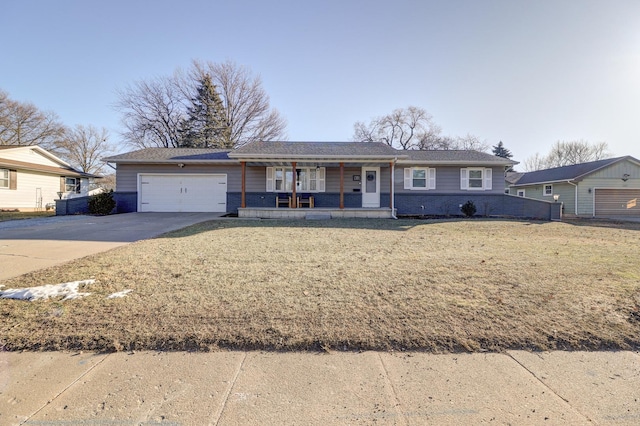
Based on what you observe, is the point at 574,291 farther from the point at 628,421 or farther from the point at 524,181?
the point at 524,181

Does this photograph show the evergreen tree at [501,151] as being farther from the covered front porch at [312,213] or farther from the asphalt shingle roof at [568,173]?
the covered front porch at [312,213]

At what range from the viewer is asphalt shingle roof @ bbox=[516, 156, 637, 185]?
20109 millimetres

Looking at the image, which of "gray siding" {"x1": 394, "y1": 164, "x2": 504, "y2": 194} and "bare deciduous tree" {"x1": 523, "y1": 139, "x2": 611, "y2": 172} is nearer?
"gray siding" {"x1": 394, "y1": 164, "x2": 504, "y2": 194}

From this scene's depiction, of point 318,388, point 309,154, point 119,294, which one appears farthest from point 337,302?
Result: point 309,154

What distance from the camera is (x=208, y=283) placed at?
4.08 meters

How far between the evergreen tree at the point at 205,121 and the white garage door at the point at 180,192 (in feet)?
46.4

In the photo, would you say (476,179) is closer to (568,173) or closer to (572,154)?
(568,173)

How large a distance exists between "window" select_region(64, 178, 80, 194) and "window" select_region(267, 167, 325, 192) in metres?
17.6

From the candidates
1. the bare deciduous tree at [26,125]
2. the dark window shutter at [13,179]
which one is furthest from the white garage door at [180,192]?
the bare deciduous tree at [26,125]

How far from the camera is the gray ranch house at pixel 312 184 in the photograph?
51.2 feet

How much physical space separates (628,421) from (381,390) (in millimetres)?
1434

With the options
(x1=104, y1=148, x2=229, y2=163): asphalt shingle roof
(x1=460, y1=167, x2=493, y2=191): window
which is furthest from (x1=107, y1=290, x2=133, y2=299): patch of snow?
(x1=460, y1=167, x2=493, y2=191): window

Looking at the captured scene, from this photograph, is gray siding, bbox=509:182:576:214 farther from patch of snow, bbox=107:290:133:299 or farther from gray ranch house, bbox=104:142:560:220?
patch of snow, bbox=107:290:133:299

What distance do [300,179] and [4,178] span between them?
57.2 ft
